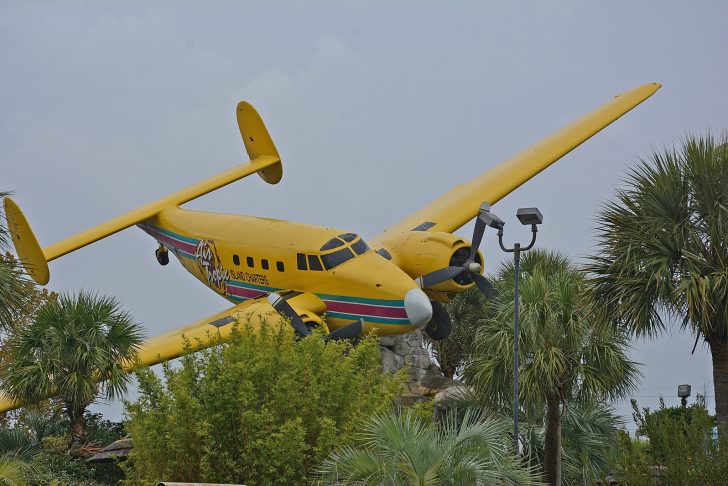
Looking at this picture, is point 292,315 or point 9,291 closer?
point 9,291

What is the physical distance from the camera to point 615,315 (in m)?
20.5

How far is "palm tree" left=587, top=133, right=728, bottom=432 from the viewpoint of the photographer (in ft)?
62.7

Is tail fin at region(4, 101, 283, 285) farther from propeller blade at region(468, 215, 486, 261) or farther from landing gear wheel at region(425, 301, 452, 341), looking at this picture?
propeller blade at region(468, 215, 486, 261)

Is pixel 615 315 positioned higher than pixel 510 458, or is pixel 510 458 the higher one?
pixel 615 315

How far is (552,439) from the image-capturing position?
23766 millimetres

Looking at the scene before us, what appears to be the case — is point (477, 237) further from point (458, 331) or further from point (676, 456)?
point (676, 456)

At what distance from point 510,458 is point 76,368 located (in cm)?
1226

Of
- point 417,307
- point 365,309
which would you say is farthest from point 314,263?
point 417,307

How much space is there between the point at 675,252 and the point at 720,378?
239cm

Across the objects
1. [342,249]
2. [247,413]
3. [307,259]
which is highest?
[342,249]

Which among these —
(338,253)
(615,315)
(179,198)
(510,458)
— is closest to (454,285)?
(338,253)

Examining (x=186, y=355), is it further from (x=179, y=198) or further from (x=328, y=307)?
(x=179, y=198)

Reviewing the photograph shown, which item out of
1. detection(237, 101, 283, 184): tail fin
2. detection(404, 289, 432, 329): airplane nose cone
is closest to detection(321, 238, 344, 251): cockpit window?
detection(404, 289, 432, 329): airplane nose cone

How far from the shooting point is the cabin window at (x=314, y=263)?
28.4 meters
